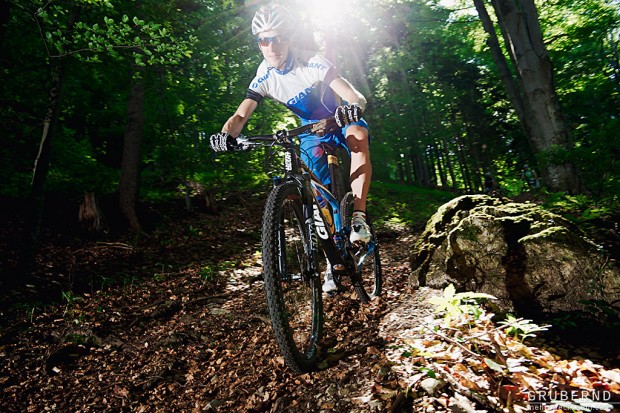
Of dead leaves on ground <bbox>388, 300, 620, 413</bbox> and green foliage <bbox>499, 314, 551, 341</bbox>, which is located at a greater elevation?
green foliage <bbox>499, 314, 551, 341</bbox>

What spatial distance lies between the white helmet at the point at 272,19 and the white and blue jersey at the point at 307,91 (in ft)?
0.90

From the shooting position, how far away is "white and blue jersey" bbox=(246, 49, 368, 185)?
3131 mm

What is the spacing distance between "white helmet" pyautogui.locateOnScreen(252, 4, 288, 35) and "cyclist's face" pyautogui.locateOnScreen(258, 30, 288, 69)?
0.14 ft

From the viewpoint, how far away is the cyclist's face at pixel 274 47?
2.97 meters

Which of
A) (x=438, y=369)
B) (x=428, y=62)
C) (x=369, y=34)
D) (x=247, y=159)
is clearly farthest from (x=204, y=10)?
(x=428, y=62)

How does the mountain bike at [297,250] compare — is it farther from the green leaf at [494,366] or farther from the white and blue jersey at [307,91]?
the green leaf at [494,366]

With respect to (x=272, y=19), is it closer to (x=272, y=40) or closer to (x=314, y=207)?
(x=272, y=40)

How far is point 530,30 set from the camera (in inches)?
316

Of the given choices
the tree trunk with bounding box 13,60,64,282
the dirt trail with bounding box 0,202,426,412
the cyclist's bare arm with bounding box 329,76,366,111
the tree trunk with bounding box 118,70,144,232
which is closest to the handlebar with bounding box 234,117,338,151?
the cyclist's bare arm with bounding box 329,76,366,111

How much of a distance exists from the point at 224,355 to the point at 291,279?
108 cm

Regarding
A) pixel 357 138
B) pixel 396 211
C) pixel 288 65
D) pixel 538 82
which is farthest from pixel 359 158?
pixel 396 211

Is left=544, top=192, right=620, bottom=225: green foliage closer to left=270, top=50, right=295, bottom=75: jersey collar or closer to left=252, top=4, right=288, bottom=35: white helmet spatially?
left=270, top=50, right=295, bottom=75: jersey collar

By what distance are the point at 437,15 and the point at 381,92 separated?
12.1m

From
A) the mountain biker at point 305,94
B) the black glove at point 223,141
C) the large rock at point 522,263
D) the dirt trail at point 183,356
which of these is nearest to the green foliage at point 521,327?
the large rock at point 522,263
